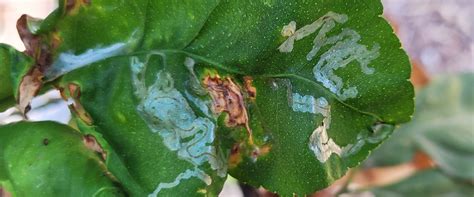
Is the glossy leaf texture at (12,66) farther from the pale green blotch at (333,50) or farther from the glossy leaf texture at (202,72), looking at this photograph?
the pale green blotch at (333,50)

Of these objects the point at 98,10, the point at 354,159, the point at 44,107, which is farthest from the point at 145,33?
the point at 44,107

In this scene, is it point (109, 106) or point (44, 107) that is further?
point (44, 107)

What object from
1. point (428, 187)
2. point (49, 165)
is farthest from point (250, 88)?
point (428, 187)

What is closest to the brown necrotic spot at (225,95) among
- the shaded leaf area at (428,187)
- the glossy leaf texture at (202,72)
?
the glossy leaf texture at (202,72)

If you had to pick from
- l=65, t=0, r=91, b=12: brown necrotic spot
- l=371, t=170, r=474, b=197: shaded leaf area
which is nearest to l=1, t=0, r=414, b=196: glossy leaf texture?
l=65, t=0, r=91, b=12: brown necrotic spot

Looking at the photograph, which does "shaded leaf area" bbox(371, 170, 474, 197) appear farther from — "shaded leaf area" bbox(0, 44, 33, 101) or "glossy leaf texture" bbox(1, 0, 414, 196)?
"shaded leaf area" bbox(0, 44, 33, 101)

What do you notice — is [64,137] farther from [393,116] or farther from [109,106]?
[393,116]

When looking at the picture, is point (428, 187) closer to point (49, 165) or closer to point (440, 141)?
point (440, 141)
